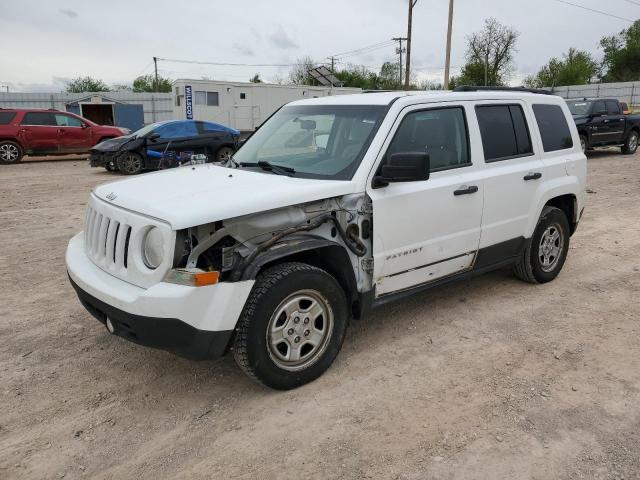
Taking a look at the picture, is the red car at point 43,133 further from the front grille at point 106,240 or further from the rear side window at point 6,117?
the front grille at point 106,240

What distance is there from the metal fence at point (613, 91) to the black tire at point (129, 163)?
4068cm

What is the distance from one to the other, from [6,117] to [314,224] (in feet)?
54.7

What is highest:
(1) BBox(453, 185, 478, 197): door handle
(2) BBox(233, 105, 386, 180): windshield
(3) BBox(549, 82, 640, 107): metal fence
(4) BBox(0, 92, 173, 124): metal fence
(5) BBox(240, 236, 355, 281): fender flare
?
(3) BBox(549, 82, 640, 107): metal fence

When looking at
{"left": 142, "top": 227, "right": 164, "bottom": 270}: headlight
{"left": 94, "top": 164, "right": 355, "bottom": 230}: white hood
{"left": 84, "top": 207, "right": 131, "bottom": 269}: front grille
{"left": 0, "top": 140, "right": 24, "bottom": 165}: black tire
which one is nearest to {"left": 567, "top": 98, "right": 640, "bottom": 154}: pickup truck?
{"left": 94, "top": 164, "right": 355, "bottom": 230}: white hood

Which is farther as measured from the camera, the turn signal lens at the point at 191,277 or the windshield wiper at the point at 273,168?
the windshield wiper at the point at 273,168

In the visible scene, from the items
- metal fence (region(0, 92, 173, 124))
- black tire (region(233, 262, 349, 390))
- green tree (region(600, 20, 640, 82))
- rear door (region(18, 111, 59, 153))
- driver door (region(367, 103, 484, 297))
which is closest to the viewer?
black tire (region(233, 262, 349, 390))

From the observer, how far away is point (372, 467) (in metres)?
2.72

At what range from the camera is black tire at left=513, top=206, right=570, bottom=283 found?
16.6 feet

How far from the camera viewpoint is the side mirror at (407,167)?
344 cm

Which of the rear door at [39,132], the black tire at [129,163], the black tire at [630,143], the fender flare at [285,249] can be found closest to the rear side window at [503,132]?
the fender flare at [285,249]

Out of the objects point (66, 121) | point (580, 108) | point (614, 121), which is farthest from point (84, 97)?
point (614, 121)

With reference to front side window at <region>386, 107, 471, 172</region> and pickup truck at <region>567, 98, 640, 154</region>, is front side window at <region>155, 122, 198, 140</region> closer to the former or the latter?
pickup truck at <region>567, 98, 640, 154</region>

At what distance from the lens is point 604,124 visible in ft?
53.0

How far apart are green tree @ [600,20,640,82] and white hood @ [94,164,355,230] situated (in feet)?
251
